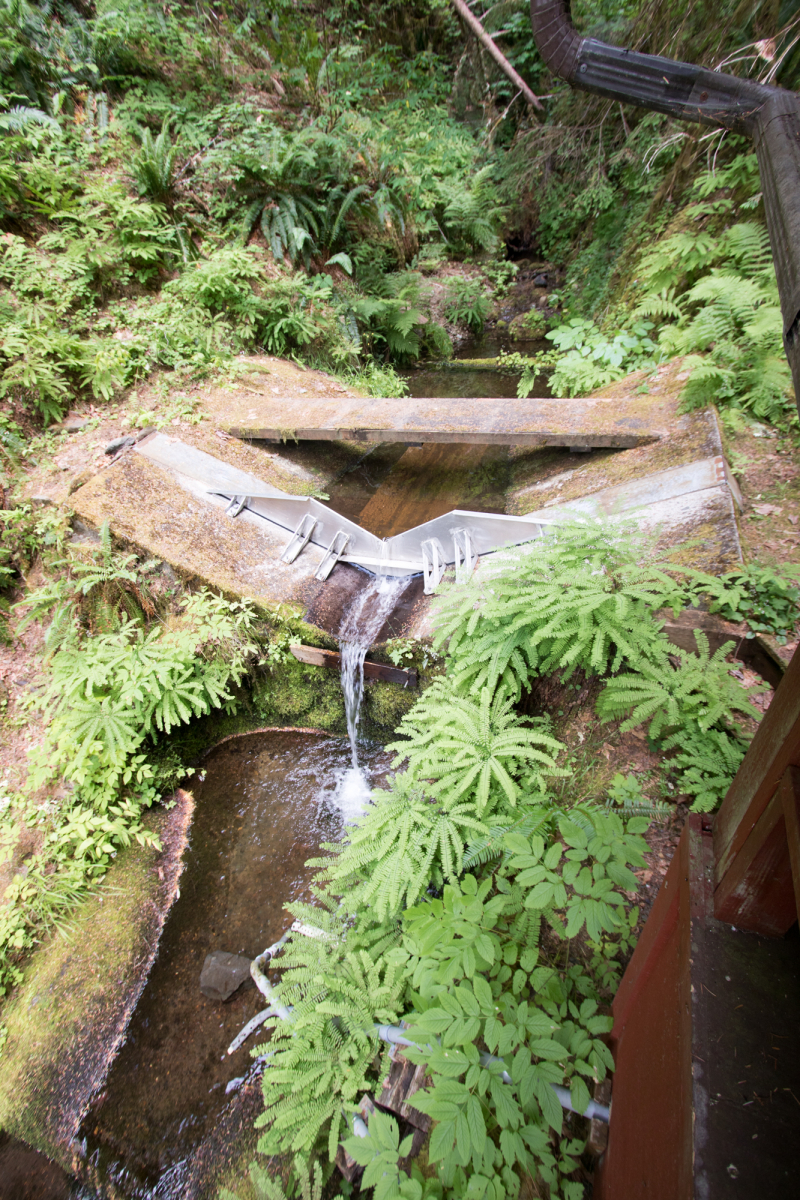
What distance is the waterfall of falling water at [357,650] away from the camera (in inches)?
171

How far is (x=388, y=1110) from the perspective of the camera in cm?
235

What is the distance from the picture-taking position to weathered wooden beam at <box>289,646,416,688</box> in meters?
4.15

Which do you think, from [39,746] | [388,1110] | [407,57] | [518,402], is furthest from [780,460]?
[407,57]

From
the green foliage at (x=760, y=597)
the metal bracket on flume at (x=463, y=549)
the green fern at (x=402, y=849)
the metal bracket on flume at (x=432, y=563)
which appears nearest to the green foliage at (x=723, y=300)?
the green foliage at (x=760, y=597)

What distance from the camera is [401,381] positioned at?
313 inches

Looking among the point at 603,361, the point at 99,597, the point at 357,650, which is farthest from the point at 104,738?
the point at 603,361

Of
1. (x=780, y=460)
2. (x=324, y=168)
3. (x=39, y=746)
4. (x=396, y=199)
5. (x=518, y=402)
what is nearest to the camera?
(x=780, y=460)

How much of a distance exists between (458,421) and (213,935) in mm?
5026

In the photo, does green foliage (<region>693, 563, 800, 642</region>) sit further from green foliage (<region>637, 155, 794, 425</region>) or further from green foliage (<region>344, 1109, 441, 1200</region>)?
green foliage (<region>344, 1109, 441, 1200</region>)

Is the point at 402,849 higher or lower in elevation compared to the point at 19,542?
lower

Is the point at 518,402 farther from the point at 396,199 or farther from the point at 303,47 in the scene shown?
the point at 303,47

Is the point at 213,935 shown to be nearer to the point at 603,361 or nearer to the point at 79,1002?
the point at 79,1002

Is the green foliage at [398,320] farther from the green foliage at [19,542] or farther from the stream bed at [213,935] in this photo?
the stream bed at [213,935]

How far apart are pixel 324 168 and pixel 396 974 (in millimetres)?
10624
